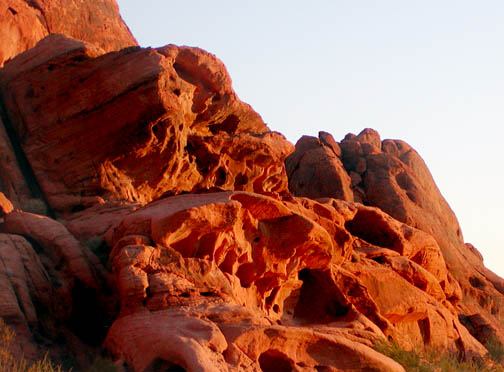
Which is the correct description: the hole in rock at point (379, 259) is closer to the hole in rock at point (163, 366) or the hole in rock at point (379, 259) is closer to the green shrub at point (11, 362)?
the hole in rock at point (163, 366)

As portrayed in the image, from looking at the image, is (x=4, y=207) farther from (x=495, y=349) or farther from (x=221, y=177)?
(x=495, y=349)

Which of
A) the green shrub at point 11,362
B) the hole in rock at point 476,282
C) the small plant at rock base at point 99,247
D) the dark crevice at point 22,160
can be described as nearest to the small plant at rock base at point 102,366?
the green shrub at point 11,362

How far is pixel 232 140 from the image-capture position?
23172 millimetres

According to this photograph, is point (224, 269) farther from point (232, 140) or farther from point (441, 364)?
point (232, 140)

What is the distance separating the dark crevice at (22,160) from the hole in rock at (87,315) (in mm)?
5125

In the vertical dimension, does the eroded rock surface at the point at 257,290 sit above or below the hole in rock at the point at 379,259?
below

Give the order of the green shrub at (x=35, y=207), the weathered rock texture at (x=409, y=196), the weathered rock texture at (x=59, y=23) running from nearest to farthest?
the green shrub at (x=35, y=207) → the weathered rock texture at (x=59, y=23) → the weathered rock texture at (x=409, y=196)

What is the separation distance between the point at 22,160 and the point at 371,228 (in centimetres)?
1174

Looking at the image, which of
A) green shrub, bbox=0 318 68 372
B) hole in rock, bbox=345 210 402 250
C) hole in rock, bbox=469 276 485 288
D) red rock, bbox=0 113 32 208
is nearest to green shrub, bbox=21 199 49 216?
red rock, bbox=0 113 32 208

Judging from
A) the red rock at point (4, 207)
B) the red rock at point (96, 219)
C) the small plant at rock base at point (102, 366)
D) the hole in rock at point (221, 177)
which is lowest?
the small plant at rock base at point (102, 366)

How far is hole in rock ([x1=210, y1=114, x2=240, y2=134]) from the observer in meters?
24.0

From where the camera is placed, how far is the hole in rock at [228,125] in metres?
24.0

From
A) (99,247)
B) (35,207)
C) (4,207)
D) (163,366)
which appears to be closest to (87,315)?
(99,247)

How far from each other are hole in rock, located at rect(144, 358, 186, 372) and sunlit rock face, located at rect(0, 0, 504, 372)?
20 mm
